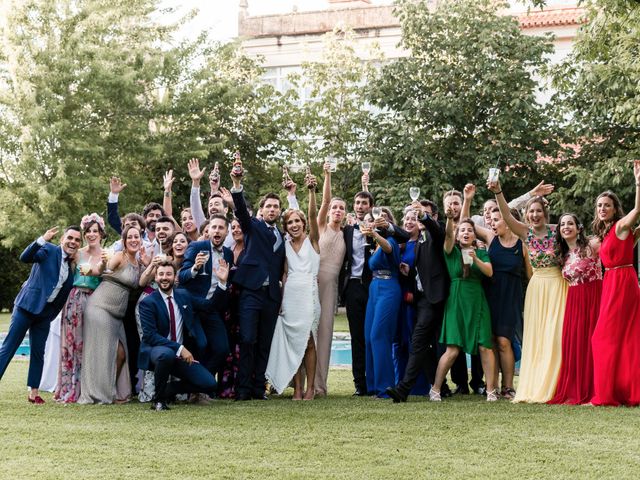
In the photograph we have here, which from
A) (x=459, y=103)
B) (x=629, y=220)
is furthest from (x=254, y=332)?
(x=459, y=103)

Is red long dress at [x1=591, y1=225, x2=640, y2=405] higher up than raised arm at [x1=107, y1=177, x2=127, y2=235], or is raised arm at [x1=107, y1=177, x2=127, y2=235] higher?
raised arm at [x1=107, y1=177, x2=127, y2=235]

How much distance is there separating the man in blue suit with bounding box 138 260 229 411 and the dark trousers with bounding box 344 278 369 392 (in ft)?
5.54

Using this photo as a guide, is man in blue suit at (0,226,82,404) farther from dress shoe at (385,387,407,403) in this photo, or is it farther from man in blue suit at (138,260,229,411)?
dress shoe at (385,387,407,403)

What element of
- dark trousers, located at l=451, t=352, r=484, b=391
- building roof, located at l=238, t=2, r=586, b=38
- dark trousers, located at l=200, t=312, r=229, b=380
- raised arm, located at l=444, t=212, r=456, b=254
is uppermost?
building roof, located at l=238, t=2, r=586, b=38

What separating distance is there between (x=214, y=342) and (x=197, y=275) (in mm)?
674

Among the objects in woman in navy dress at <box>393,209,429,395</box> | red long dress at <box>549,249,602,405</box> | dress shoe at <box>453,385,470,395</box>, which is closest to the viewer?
red long dress at <box>549,249,602,405</box>

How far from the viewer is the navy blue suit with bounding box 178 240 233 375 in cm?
1017

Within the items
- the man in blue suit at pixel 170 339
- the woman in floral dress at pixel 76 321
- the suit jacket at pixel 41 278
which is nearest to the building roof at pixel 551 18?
the woman in floral dress at pixel 76 321

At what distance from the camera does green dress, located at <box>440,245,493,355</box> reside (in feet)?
32.8

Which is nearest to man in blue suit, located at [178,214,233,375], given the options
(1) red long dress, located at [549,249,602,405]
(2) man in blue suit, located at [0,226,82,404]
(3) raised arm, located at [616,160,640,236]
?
(2) man in blue suit, located at [0,226,82,404]

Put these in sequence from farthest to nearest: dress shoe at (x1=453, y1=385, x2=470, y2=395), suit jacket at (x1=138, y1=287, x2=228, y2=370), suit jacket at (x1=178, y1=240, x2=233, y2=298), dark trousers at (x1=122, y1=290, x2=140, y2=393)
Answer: dress shoe at (x1=453, y1=385, x2=470, y2=395) < dark trousers at (x1=122, y1=290, x2=140, y2=393) < suit jacket at (x1=178, y1=240, x2=233, y2=298) < suit jacket at (x1=138, y1=287, x2=228, y2=370)

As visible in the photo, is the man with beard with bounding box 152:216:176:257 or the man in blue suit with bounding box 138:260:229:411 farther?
the man with beard with bounding box 152:216:176:257

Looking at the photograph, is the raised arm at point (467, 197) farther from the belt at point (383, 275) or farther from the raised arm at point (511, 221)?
the belt at point (383, 275)

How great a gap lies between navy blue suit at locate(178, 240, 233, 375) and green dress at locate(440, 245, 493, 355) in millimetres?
2138
